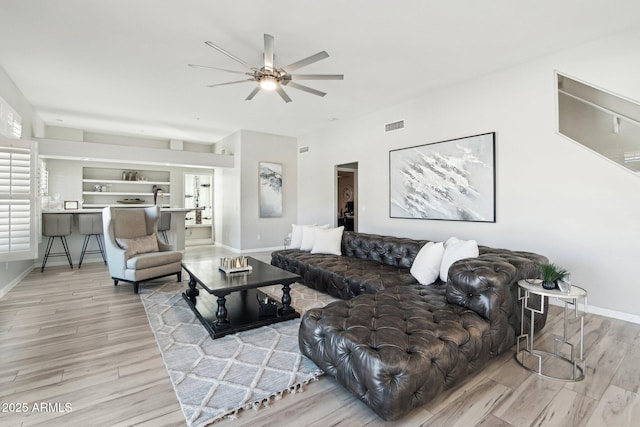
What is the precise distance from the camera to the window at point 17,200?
11.6 ft

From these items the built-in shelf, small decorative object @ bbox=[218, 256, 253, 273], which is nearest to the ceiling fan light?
small decorative object @ bbox=[218, 256, 253, 273]

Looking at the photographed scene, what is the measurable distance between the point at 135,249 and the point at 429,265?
4.16m

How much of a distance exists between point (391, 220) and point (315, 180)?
8.55 feet

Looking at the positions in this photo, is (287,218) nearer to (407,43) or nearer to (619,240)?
(407,43)

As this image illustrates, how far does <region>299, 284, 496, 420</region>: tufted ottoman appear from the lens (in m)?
1.66

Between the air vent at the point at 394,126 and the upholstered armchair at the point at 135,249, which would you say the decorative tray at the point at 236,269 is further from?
the air vent at the point at 394,126

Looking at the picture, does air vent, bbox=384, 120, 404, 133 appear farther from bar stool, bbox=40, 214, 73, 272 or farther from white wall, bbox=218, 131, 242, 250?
bar stool, bbox=40, 214, 73, 272

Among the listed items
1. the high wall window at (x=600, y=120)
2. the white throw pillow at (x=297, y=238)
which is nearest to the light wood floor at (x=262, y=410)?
the high wall window at (x=600, y=120)

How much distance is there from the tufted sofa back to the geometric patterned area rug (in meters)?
1.62

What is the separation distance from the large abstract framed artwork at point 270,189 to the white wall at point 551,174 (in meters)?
3.74

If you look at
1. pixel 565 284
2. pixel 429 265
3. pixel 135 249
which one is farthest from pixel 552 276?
pixel 135 249

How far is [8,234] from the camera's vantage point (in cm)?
358

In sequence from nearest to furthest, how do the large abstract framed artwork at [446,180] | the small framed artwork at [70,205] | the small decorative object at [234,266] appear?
the small decorative object at [234,266] < the large abstract framed artwork at [446,180] < the small framed artwork at [70,205]

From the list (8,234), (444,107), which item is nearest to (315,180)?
(444,107)
